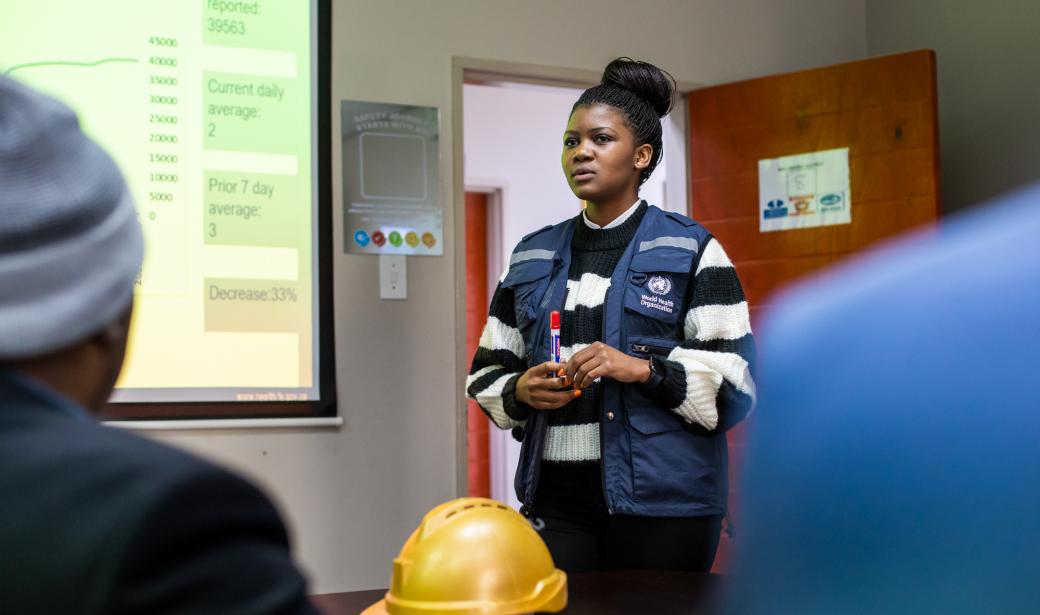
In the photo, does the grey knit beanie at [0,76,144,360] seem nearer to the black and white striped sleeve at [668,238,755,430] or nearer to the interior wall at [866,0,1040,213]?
the black and white striped sleeve at [668,238,755,430]

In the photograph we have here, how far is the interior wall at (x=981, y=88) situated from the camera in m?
3.28

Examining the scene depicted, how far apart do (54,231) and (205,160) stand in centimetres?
262

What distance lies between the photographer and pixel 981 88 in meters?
3.46

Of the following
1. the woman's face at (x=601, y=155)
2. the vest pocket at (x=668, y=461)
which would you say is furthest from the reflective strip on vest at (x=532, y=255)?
the vest pocket at (x=668, y=461)

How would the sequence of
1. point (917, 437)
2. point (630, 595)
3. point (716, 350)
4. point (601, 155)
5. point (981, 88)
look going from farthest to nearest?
1. point (981, 88)
2. point (601, 155)
3. point (716, 350)
4. point (630, 595)
5. point (917, 437)

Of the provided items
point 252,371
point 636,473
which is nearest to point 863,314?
point 636,473

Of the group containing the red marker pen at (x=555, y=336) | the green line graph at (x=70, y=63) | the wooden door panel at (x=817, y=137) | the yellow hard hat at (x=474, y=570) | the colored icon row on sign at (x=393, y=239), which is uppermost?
the green line graph at (x=70, y=63)

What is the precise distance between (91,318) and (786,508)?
371 millimetres

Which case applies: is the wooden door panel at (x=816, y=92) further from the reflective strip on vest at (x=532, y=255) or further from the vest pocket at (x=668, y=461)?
the vest pocket at (x=668, y=461)

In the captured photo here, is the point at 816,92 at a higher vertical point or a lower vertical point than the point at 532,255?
higher

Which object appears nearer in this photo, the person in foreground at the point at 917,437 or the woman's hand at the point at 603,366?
the person in foreground at the point at 917,437

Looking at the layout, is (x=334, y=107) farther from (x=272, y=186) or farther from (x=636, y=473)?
(x=636, y=473)

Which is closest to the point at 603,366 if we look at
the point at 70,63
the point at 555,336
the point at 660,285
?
the point at 555,336

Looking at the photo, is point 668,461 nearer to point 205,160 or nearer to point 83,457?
point 83,457
